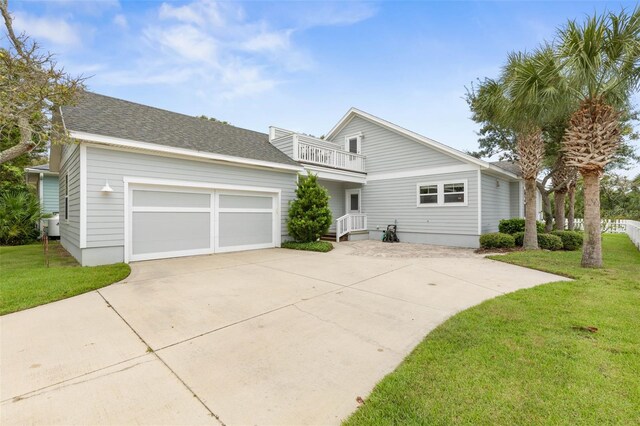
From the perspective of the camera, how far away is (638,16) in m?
6.12

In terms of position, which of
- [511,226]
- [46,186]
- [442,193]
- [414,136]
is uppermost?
[414,136]

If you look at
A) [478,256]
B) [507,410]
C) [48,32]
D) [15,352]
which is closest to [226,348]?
[15,352]

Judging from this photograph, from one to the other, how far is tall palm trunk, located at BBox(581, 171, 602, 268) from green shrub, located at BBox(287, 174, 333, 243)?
7.34 metres

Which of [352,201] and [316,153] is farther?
[352,201]

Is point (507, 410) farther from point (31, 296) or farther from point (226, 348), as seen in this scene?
point (31, 296)

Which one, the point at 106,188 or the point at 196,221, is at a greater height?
the point at 106,188

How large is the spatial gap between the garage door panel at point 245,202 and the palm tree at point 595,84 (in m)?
9.10

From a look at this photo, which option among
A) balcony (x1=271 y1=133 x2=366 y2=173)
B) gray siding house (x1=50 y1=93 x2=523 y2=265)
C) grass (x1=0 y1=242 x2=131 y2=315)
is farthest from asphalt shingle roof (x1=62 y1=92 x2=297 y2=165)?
grass (x1=0 y1=242 x2=131 y2=315)

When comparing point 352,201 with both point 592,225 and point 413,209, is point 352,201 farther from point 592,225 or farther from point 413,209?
point 592,225

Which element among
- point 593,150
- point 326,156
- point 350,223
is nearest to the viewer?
point 593,150

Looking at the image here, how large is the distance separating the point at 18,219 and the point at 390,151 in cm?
1603

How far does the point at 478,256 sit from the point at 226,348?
8585mm

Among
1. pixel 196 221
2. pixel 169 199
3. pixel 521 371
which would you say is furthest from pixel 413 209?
pixel 521 371

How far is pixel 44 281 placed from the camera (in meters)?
5.36
